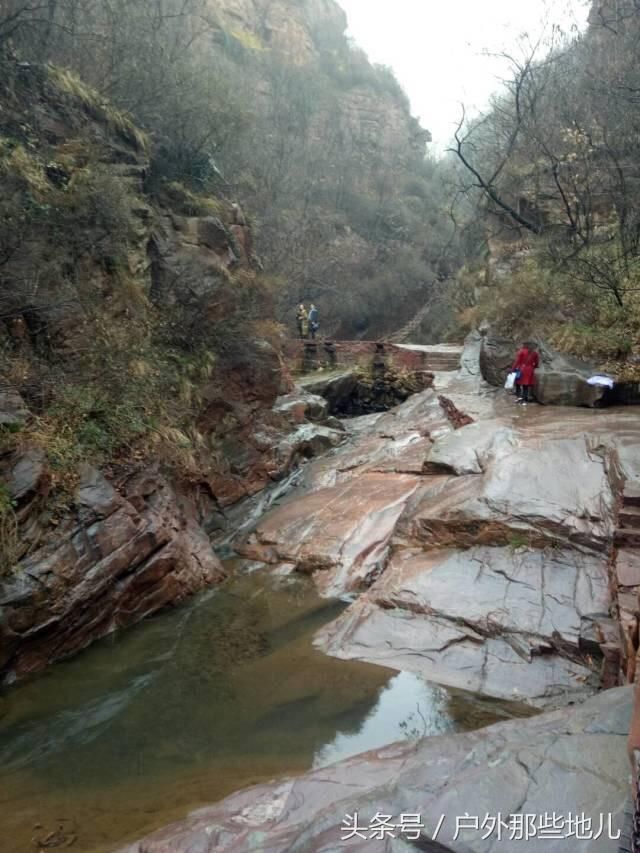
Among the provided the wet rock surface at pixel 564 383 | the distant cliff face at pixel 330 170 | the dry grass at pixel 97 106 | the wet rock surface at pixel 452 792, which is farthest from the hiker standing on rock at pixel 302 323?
the wet rock surface at pixel 452 792

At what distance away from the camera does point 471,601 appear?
673cm

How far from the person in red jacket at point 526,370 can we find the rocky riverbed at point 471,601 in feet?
1.72

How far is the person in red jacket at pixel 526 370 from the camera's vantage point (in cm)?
1265

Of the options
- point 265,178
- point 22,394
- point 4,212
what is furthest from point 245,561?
point 265,178

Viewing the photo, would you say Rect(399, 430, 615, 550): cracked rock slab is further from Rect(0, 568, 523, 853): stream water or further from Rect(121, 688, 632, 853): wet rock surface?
Rect(121, 688, 632, 853): wet rock surface

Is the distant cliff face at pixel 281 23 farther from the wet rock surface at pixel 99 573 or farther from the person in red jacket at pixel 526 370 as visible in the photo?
the wet rock surface at pixel 99 573

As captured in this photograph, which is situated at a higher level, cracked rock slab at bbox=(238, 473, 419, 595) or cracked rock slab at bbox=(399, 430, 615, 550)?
cracked rock slab at bbox=(399, 430, 615, 550)

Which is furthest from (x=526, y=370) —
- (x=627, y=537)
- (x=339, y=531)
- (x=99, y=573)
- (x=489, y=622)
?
(x=99, y=573)

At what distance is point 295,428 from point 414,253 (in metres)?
28.5

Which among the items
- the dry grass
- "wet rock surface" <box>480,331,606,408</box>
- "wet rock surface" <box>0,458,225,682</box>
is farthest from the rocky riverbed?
the dry grass

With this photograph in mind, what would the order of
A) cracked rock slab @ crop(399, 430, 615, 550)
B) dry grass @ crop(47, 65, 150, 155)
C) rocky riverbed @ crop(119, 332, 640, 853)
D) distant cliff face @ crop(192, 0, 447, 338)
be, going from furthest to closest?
distant cliff face @ crop(192, 0, 447, 338)
dry grass @ crop(47, 65, 150, 155)
cracked rock slab @ crop(399, 430, 615, 550)
rocky riverbed @ crop(119, 332, 640, 853)

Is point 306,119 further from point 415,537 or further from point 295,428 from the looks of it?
point 415,537

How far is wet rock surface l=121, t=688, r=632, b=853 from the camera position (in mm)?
2799

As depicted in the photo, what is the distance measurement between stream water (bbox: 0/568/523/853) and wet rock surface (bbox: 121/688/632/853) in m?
0.71
